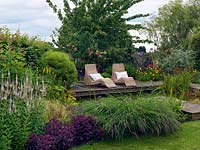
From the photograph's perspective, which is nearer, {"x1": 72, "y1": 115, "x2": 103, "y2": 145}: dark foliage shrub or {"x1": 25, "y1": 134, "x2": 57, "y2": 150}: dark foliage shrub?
{"x1": 25, "y1": 134, "x2": 57, "y2": 150}: dark foliage shrub

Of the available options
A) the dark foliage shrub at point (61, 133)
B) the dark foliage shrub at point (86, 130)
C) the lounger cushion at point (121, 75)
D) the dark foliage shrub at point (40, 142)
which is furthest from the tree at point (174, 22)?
the dark foliage shrub at point (40, 142)

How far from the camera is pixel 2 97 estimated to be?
4.75 m

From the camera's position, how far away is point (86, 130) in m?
5.66

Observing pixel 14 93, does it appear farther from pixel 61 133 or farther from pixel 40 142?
pixel 61 133

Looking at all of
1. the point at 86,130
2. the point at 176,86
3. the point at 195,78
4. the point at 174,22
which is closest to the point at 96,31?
the point at 195,78

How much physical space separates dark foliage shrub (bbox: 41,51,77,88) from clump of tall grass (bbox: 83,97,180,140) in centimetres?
370

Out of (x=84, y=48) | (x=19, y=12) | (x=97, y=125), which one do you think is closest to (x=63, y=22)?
(x=84, y=48)

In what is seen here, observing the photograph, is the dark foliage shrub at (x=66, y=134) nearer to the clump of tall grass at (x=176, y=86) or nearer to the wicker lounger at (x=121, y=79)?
the clump of tall grass at (x=176, y=86)

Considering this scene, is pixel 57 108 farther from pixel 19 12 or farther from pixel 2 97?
pixel 19 12

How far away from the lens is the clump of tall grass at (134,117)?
5781 millimetres

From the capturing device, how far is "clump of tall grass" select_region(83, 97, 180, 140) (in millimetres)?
5781

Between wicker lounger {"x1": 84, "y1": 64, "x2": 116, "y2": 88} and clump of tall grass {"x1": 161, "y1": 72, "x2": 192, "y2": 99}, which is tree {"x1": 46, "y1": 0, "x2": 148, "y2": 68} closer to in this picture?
wicker lounger {"x1": 84, "y1": 64, "x2": 116, "y2": 88}

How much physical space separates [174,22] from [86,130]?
1398 cm

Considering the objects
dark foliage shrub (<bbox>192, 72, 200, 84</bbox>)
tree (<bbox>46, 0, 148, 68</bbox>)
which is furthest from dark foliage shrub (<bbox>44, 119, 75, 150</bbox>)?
tree (<bbox>46, 0, 148, 68</bbox>)
